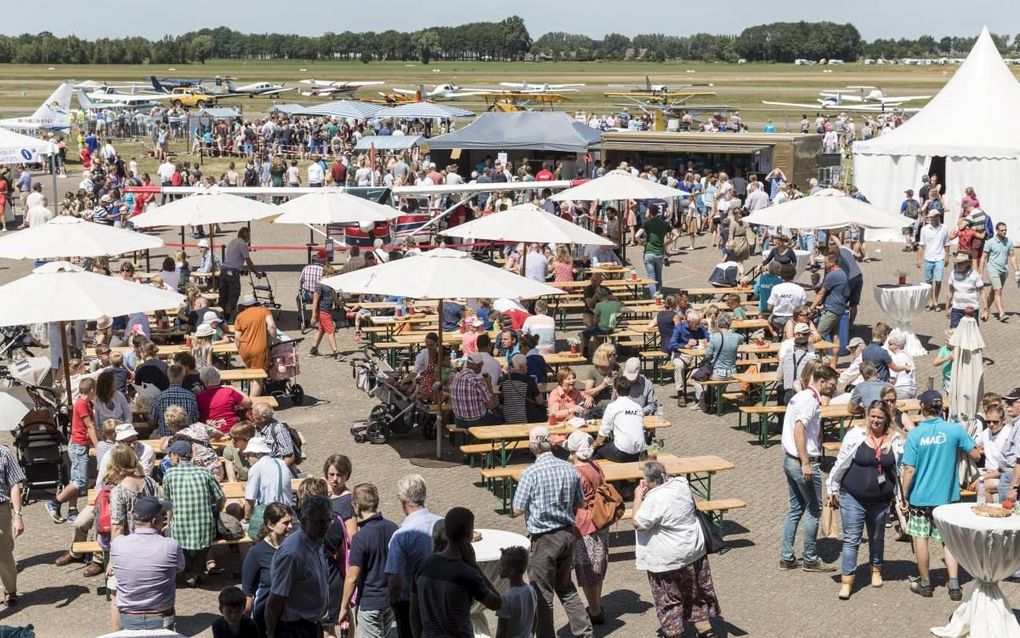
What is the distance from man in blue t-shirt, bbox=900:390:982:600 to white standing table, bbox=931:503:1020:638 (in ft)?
3.52

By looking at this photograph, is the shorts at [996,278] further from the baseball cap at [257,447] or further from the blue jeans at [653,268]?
the baseball cap at [257,447]

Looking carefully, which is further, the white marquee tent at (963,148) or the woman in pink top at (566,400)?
the white marquee tent at (963,148)

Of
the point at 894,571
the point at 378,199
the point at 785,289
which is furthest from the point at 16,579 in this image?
the point at 378,199

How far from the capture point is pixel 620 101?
282 ft

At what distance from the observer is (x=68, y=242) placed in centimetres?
1577

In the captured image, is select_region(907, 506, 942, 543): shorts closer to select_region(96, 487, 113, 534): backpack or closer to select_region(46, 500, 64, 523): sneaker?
select_region(96, 487, 113, 534): backpack

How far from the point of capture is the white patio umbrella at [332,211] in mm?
19203

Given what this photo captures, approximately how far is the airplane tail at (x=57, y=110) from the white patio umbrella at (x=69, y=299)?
3012 centimetres

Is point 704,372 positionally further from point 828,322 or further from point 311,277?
point 311,277

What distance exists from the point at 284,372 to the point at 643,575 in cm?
657

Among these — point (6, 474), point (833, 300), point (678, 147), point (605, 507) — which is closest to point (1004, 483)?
point (605, 507)

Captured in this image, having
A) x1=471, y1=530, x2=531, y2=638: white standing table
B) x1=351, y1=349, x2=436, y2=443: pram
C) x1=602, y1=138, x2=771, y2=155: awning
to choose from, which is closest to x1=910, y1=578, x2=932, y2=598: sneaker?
x1=471, y1=530, x2=531, y2=638: white standing table

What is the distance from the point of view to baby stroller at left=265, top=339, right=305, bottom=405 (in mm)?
15117

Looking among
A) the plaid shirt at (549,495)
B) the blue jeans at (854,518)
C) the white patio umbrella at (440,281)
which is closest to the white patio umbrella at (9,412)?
the white patio umbrella at (440,281)
